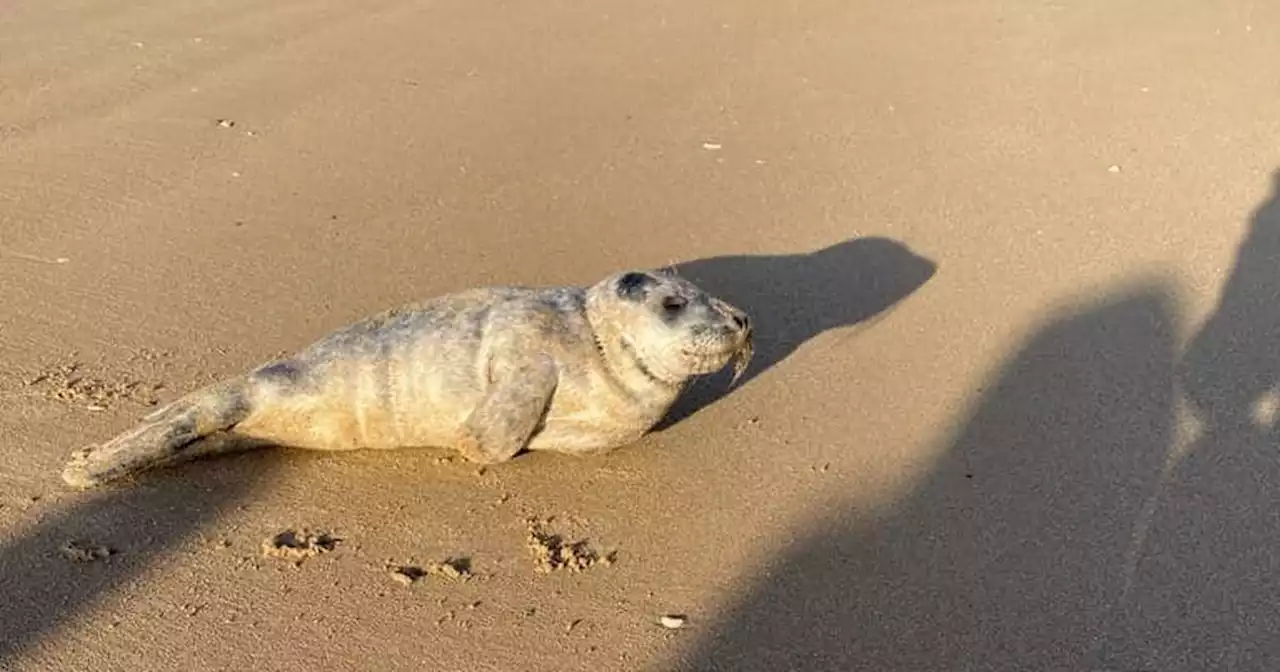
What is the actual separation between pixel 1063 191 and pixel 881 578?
2.97 m

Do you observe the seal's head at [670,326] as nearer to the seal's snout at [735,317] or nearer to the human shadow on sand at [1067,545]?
the seal's snout at [735,317]

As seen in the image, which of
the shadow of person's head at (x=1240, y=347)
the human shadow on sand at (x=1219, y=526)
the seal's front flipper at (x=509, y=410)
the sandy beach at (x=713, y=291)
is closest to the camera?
the human shadow on sand at (x=1219, y=526)

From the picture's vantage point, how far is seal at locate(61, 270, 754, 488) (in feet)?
12.7

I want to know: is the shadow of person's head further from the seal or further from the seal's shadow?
the seal

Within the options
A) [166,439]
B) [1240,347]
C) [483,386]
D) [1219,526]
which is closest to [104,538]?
[166,439]

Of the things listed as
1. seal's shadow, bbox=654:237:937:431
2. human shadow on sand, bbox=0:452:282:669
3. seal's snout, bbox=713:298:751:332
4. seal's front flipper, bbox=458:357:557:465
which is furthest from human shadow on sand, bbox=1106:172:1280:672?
human shadow on sand, bbox=0:452:282:669

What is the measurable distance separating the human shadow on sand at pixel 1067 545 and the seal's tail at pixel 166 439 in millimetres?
1582

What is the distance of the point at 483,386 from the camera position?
3906mm

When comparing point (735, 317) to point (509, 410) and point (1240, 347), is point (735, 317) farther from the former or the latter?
point (1240, 347)

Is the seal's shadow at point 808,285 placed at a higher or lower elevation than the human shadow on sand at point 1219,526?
higher

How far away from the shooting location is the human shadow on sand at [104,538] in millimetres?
3420

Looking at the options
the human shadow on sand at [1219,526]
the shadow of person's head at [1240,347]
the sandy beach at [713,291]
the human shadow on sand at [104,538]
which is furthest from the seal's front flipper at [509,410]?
the shadow of person's head at [1240,347]

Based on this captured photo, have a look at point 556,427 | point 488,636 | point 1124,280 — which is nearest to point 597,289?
point 556,427

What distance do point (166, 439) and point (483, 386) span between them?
36.2 inches
